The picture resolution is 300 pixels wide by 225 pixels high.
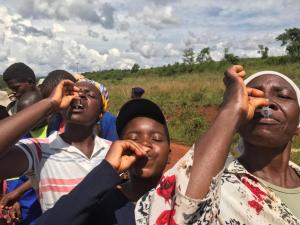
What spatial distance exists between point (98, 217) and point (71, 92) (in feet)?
2.66

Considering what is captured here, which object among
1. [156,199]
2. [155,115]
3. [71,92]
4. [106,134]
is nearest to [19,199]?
[106,134]

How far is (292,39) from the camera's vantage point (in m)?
40.3

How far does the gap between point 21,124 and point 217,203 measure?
0.95 m

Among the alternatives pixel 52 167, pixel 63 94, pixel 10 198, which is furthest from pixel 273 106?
pixel 10 198

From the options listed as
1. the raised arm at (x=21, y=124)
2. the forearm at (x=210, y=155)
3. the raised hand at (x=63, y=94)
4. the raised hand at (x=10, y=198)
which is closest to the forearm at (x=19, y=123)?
the raised arm at (x=21, y=124)

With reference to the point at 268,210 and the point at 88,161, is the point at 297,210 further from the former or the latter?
the point at 88,161

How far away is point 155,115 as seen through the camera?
84.2 inches

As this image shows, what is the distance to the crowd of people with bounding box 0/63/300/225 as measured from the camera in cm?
139

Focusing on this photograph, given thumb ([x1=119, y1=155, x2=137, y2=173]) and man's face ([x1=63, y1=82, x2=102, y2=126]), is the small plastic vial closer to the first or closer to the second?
thumb ([x1=119, y1=155, x2=137, y2=173])

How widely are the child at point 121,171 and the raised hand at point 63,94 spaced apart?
0.31 meters

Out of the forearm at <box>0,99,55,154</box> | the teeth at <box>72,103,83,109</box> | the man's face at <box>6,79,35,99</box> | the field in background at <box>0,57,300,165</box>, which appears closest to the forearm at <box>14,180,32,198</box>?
the teeth at <box>72,103,83,109</box>

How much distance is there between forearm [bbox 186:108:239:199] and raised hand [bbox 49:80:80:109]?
985 mm

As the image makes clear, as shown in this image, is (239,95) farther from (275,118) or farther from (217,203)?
(275,118)

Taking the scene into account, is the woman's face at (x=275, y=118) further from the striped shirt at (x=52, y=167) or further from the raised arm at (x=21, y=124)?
the striped shirt at (x=52, y=167)
